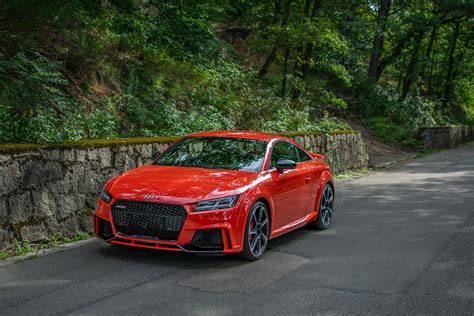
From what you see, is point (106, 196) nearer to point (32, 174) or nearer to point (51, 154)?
point (32, 174)

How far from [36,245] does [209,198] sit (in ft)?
8.29

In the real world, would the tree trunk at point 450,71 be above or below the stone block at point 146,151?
above

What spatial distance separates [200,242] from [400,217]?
Result: 17.4 feet

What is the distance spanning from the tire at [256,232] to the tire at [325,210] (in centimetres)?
215

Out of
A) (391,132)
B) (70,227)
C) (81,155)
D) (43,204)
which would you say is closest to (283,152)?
(81,155)

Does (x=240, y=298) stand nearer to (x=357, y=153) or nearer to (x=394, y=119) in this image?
(x=357, y=153)

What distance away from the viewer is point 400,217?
10.8m

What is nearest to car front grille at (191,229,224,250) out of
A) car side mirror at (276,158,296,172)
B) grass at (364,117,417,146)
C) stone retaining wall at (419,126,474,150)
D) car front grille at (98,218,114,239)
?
car front grille at (98,218,114,239)

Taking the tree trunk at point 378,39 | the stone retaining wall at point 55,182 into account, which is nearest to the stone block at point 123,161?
the stone retaining wall at point 55,182

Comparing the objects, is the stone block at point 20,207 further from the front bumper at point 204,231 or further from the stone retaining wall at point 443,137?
the stone retaining wall at point 443,137

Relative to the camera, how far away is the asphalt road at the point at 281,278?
539cm

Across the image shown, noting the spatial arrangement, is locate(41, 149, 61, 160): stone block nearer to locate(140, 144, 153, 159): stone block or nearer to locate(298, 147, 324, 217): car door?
locate(140, 144, 153, 159): stone block

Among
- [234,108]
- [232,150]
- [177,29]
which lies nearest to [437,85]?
[234,108]

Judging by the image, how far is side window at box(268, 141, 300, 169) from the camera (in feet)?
27.0
